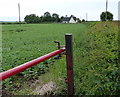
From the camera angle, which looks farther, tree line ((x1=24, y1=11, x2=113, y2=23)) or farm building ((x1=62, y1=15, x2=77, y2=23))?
farm building ((x1=62, y1=15, x2=77, y2=23))

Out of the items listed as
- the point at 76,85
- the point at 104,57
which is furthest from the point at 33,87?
the point at 104,57

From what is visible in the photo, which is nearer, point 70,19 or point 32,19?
point 32,19

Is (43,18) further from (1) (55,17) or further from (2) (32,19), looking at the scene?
(1) (55,17)

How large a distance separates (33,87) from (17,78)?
1.94 ft

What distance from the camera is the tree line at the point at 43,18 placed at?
6253 centimetres

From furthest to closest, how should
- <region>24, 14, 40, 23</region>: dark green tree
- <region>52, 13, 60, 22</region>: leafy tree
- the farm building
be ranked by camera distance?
the farm building → <region>52, 13, 60, 22</region>: leafy tree → <region>24, 14, 40, 23</region>: dark green tree

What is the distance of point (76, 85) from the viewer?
2.46 meters

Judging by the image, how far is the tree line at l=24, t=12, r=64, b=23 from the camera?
62531mm

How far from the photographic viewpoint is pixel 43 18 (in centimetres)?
6656

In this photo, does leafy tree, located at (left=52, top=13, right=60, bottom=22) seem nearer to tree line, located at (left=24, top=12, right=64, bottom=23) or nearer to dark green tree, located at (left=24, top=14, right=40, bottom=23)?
tree line, located at (left=24, top=12, right=64, bottom=23)

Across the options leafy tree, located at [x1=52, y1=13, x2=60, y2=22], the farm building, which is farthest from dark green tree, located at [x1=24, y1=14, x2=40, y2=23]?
the farm building

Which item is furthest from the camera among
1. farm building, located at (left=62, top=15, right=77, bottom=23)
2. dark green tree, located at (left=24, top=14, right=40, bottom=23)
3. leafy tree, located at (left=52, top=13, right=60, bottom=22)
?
farm building, located at (left=62, top=15, right=77, bottom=23)

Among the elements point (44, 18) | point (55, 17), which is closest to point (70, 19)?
point (55, 17)

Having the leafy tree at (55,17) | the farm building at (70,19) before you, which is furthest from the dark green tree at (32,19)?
the farm building at (70,19)
